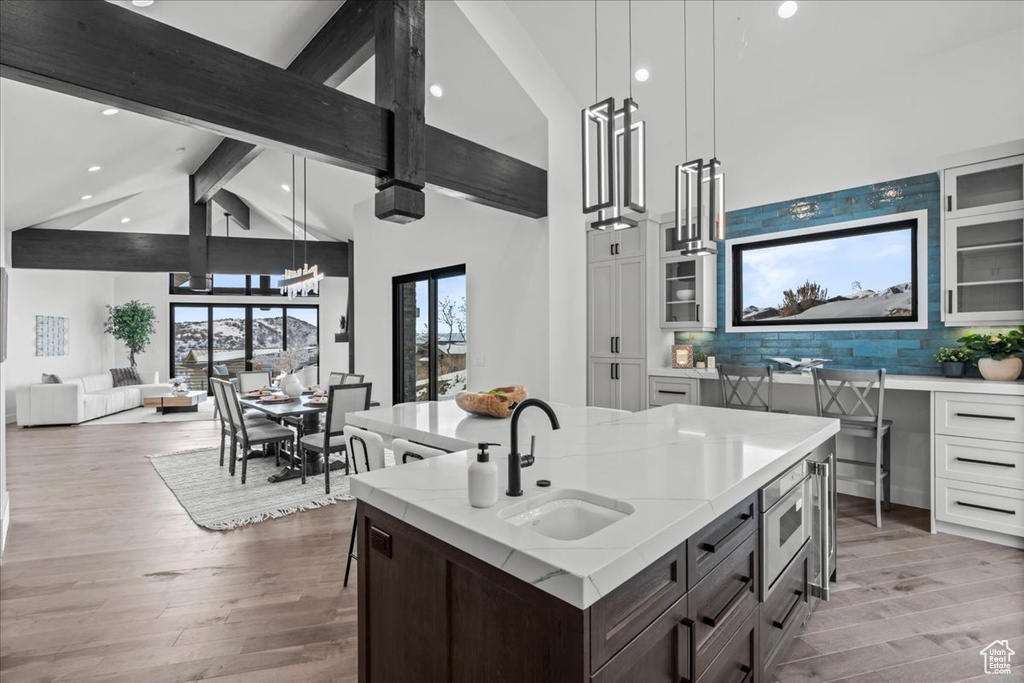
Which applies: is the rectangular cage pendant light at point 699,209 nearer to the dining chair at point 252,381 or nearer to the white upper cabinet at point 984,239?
the white upper cabinet at point 984,239

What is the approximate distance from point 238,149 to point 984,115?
6.94 meters

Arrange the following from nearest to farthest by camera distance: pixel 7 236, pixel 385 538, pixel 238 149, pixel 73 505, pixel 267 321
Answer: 1. pixel 385 538
2. pixel 73 505
3. pixel 238 149
4. pixel 7 236
5. pixel 267 321

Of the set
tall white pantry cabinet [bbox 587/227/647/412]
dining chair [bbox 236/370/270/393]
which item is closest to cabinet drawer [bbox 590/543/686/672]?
tall white pantry cabinet [bbox 587/227/647/412]

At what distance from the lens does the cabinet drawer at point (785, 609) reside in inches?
71.3

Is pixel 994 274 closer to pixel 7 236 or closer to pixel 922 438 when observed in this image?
pixel 922 438

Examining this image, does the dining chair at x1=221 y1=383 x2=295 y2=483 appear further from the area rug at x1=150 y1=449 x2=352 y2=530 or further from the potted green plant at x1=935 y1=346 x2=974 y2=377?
the potted green plant at x1=935 y1=346 x2=974 y2=377

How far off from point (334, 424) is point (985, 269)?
5093 millimetres

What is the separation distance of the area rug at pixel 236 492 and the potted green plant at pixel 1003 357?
479 cm

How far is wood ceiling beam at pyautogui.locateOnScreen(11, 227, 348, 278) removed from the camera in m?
7.36

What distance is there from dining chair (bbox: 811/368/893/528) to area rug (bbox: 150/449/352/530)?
153 inches

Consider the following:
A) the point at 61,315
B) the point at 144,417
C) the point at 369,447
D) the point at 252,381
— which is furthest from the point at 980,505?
the point at 61,315

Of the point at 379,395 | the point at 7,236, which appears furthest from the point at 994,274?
the point at 7,236

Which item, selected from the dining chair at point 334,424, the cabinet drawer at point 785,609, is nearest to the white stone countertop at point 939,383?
the cabinet drawer at point 785,609

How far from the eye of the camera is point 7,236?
23.2 feet
